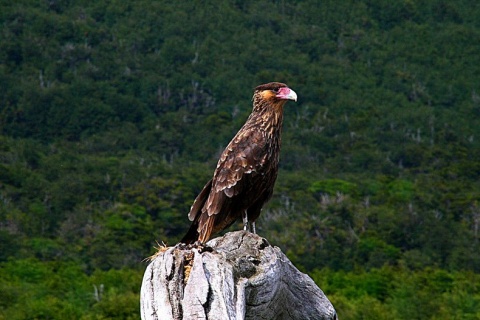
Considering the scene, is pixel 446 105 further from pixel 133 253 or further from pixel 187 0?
pixel 133 253

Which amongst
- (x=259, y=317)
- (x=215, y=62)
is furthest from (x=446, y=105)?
(x=259, y=317)

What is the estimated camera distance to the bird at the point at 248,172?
920cm

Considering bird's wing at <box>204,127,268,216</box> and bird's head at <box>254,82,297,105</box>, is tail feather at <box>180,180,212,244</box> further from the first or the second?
bird's head at <box>254,82,297,105</box>

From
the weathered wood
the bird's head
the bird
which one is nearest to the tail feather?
the bird

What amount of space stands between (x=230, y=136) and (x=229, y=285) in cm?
5533

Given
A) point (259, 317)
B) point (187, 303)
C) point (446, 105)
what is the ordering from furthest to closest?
point (446, 105)
point (259, 317)
point (187, 303)

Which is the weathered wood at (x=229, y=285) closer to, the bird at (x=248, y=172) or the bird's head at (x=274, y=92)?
the bird at (x=248, y=172)

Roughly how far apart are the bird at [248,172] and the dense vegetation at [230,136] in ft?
66.5

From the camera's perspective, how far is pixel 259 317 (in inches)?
275

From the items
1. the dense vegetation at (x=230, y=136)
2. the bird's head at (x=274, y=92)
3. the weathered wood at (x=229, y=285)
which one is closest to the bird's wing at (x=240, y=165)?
the bird's head at (x=274, y=92)

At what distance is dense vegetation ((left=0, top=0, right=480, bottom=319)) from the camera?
39.6m

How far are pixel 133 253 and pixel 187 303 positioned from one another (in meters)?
38.6

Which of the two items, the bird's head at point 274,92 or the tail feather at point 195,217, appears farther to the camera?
the bird's head at point 274,92

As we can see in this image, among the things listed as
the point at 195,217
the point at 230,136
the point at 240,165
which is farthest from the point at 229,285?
the point at 230,136
